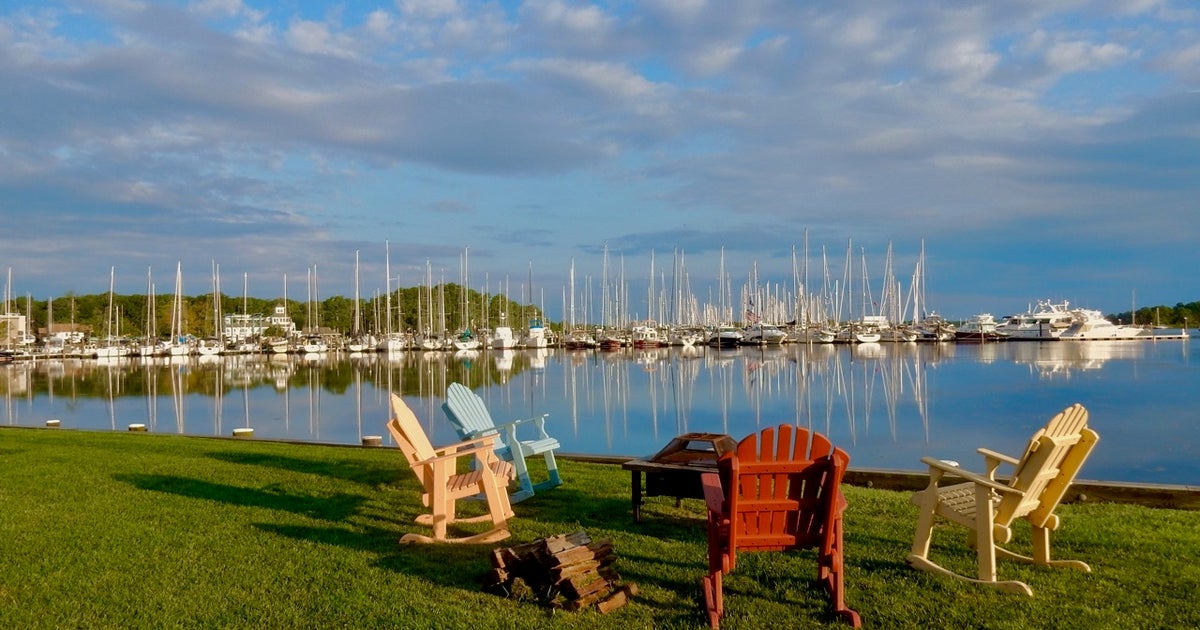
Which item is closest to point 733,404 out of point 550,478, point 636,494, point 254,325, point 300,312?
point 550,478

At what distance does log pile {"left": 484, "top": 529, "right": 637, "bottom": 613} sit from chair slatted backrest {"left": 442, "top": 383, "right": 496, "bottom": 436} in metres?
3.23

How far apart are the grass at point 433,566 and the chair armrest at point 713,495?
0.62m

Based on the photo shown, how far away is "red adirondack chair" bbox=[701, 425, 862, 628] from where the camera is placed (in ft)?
15.6

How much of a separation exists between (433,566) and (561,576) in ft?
4.43

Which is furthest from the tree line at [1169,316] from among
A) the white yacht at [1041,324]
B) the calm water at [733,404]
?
the calm water at [733,404]

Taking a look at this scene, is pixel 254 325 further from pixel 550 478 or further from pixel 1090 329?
pixel 550 478

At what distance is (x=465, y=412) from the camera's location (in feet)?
29.8

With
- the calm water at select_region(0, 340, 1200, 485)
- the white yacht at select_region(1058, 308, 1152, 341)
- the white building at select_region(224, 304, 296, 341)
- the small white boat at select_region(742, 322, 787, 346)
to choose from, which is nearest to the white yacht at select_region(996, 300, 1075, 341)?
the white yacht at select_region(1058, 308, 1152, 341)

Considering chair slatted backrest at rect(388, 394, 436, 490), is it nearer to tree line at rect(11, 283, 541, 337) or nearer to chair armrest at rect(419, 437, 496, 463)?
chair armrest at rect(419, 437, 496, 463)

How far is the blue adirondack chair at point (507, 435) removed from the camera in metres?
8.33

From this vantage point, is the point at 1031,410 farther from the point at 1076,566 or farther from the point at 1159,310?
the point at 1159,310

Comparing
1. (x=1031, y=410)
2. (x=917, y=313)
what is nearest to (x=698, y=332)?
(x=917, y=313)

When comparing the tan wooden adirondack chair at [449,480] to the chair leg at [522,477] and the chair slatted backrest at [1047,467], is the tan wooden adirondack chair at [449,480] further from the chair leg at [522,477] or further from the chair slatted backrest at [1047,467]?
the chair slatted backrest at [1047,467]

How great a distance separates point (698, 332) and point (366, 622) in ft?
329
